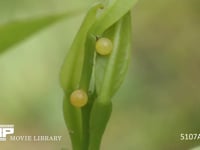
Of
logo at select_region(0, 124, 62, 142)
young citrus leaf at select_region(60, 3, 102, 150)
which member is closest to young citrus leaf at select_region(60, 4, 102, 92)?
young citrus leaf at select_region(60, 3, 102, 150)

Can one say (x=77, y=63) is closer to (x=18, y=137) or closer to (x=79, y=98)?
(x=79, y=98)

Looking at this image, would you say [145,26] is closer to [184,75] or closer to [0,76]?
[184,75]

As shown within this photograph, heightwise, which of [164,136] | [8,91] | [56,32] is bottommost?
[164,136]

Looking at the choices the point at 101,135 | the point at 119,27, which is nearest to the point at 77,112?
the point at 101,135

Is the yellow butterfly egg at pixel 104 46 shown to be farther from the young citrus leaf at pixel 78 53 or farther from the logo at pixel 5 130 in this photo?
the logo at pixel 5 130

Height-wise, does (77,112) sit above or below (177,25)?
below

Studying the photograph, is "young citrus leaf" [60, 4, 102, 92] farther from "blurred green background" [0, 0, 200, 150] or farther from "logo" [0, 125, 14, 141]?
"logo" [0, 125, 14, 141]

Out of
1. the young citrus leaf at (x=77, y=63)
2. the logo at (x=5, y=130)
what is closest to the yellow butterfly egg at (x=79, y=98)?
the young citrus leaf at (x=77, y=63)
